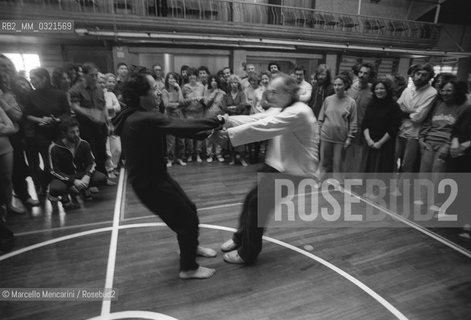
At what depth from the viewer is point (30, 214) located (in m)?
3.95

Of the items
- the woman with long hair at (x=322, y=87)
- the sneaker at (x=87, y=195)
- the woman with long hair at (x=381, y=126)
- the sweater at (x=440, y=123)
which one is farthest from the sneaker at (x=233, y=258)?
the woman with long hair at (x=322, y=87)

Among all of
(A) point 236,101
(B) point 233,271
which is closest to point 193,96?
(A) point 236,101

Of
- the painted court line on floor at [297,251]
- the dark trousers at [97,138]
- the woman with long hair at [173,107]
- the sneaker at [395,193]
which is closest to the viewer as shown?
the painted court line on floor at [297,251]

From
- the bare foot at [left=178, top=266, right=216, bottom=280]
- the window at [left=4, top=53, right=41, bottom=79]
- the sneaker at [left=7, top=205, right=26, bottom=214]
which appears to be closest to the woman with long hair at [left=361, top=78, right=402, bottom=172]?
the bare foot at [left=178, top=266, right=216, bottom=280]

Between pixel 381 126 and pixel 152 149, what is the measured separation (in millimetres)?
3425

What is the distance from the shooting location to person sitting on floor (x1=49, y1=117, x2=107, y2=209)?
12.9ft

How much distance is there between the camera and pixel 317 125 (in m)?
4.32

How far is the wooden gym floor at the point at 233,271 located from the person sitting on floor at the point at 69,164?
308mm

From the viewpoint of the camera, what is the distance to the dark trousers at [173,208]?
2410 millimetres

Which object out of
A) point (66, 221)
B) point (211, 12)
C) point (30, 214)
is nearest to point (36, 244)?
point (66, 221)

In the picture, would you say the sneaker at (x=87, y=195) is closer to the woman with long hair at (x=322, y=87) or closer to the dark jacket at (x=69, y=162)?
the dark jacket at (x=69, y=162)

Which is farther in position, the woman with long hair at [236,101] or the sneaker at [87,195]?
the woman with long hair at [236,101]

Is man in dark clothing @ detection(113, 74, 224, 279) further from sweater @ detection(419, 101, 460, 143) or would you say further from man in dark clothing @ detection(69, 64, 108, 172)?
sweater @ detection(419, 101, 460, 143)

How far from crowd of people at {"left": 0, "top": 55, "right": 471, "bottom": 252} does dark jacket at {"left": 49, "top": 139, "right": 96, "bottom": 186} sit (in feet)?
0.04
